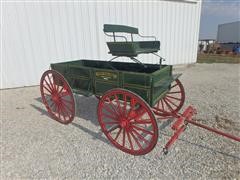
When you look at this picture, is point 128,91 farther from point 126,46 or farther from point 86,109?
point 86,109

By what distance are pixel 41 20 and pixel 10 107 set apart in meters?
3.10

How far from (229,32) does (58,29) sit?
3421cm

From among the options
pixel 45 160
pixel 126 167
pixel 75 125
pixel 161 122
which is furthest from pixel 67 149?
pixel 161 122

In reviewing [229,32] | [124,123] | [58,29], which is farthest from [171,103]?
[229,32]

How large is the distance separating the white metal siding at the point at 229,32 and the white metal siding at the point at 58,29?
27.7 meters

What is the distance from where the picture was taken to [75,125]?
360 centimetres

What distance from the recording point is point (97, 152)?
278 centimetres

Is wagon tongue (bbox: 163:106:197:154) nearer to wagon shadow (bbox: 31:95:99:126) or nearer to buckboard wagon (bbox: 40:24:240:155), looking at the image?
buckboard wagon (bbox: 40:24:240:155)

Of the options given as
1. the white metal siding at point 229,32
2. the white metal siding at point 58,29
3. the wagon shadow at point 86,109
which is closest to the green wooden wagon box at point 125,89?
the wagon shadow at point 86,109

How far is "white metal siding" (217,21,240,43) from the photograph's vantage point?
2995 centimetres

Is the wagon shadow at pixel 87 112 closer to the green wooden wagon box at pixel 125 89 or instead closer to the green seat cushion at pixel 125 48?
the green wooden wagon box at pixel 125 89

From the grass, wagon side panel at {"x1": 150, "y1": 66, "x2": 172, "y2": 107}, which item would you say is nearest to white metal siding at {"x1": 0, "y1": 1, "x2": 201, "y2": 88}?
wagon side panel at {"x1": 150, "y1": 66, "x2": 172, "y2": 107}

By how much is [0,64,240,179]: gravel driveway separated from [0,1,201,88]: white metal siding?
249cm

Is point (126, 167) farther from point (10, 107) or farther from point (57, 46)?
point (57, 46)
